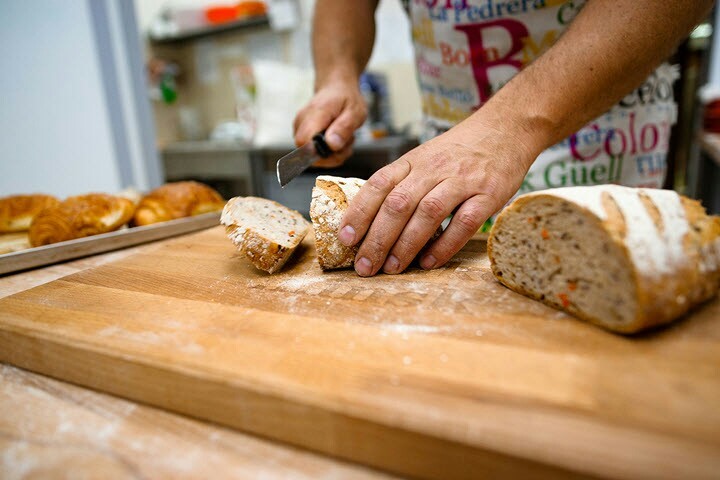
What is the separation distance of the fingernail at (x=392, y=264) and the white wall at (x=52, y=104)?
3.04 m

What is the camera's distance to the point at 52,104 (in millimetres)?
3326

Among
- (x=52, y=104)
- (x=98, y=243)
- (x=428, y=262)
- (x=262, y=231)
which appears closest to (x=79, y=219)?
(x=98, y=243)

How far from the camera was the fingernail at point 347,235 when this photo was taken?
131 centimetres

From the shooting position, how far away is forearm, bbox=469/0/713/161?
4.30 feet

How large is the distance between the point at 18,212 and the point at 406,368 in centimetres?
204

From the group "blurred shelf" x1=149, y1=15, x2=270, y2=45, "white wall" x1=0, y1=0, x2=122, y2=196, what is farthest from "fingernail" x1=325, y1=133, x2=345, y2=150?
"blurred shelf" x1=149, y1=15, x2=270, y2=45

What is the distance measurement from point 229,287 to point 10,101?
9.43 ft

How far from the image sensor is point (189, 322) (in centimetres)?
107

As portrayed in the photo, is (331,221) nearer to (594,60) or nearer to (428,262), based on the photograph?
(428,262)

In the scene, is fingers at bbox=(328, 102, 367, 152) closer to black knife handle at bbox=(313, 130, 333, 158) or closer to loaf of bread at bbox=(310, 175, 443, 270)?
black knife handle at bbox=(313, 130, 333, 158)

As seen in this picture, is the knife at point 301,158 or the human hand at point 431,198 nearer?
the human hand at point 431,198

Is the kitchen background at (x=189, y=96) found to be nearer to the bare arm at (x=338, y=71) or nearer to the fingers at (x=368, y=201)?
the bare arm at (x=338, y=71)

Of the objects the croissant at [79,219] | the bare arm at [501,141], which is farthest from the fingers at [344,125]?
the croissant at [79,219]

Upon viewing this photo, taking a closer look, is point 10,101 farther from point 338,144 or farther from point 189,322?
point 189,322
